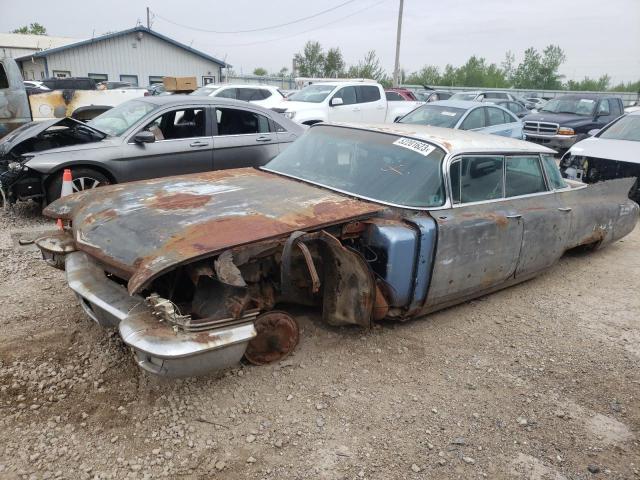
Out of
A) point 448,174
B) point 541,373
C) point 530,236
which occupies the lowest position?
point 541,373

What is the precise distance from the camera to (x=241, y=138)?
700 centimetres

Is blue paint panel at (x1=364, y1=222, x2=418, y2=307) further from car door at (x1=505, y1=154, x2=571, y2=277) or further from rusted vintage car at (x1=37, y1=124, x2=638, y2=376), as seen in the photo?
car door at (x1=505, y1=154, x2=571, y2=277)

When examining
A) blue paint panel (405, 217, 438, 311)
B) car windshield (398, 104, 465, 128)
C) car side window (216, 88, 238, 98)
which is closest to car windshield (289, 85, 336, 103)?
car side window (216, 88, 238, 98)

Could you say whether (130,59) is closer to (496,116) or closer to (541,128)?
(541,128)

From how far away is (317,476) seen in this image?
2439mm

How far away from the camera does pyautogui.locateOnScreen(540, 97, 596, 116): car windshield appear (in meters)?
13.4

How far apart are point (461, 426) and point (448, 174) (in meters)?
1.86

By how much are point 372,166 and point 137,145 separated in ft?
11.9

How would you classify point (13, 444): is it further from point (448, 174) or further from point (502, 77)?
point (502, 77)

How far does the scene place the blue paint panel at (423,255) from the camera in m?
3.42

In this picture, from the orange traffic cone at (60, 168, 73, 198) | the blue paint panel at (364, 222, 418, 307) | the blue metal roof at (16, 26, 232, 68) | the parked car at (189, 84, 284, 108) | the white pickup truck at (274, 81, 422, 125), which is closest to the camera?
the blue paint panel at (364, 222, 418, 307)

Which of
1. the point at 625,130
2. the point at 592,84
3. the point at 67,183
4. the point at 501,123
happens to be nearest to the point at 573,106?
the point at 501,123

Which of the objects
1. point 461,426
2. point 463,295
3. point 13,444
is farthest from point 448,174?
point 13,444

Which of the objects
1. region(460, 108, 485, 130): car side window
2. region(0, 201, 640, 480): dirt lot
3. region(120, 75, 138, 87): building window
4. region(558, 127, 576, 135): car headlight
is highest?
region(120, 75, 138, 87): building window
